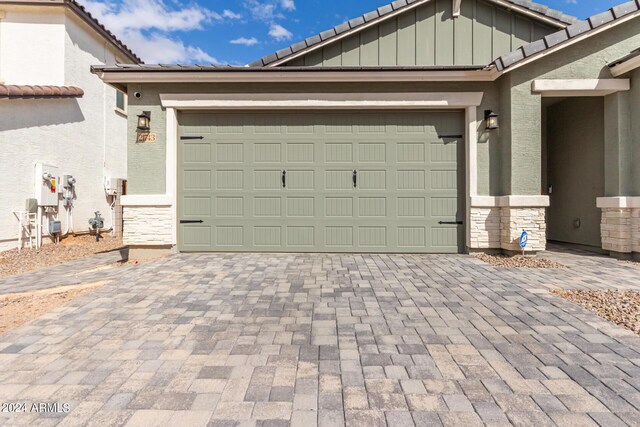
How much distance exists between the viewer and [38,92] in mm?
7695

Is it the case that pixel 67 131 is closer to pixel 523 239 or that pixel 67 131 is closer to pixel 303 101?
pixel 303 101

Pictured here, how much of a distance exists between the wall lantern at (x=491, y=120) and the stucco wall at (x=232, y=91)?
9cm

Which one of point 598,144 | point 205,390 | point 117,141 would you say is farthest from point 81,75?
point 598,144

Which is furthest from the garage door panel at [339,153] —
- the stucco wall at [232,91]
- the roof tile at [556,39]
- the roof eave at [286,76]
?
the roof tile at [556,39]

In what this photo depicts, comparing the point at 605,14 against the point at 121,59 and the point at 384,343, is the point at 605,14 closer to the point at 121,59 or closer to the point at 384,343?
the point at 384,343

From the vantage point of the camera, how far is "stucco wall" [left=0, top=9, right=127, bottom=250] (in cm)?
738

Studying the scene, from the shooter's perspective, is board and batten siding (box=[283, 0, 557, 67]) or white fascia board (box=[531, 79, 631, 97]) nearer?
white fascia board (box=[531, 79, 631, 97])

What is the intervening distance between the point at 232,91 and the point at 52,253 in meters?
5.78

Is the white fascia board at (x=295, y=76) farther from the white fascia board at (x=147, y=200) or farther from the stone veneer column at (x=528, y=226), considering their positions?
the stone veneer column at (x=528, y=226)

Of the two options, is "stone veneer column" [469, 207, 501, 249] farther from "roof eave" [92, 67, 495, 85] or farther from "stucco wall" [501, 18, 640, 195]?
"roof eave" [92, 67, 495, 85]

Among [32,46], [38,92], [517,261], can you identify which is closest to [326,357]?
[517,261]

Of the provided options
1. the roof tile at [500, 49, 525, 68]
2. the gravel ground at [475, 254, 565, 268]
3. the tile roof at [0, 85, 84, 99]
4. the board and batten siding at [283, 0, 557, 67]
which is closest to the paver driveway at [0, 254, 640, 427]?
the gravel ground at [475, 254, 565, 268]

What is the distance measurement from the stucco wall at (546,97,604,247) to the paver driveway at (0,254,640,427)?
10.9ft

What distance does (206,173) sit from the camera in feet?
20.5
